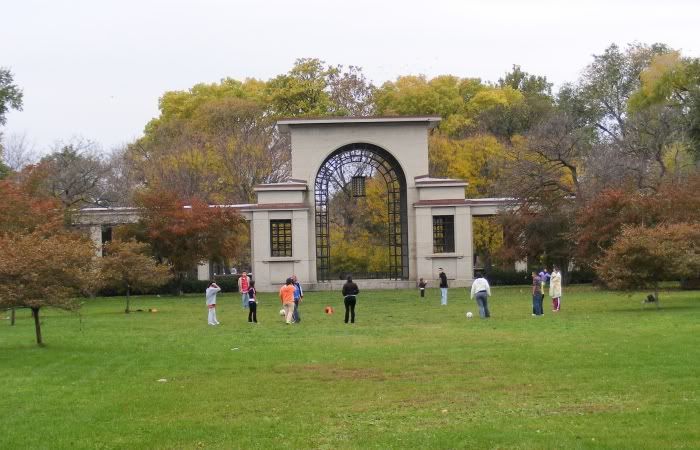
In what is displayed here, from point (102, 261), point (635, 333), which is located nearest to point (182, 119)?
point (102, 261)

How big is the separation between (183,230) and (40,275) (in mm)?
30344

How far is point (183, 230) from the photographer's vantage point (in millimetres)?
54500

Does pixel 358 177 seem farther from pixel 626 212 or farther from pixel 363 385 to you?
pixel 363 385

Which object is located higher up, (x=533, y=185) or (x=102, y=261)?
(x=533, y=185)

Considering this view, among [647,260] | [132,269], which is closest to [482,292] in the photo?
[647,260]

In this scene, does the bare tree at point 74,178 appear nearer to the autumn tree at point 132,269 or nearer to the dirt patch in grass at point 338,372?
the autumn tree at point 132,269

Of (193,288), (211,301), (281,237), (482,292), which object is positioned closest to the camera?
(482,292)

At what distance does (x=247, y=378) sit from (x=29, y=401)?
374cm

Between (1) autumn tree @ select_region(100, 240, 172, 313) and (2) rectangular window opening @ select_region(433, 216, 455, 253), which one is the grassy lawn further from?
(2) rectangular window opening @ select_region(433, 216, 455, 253)

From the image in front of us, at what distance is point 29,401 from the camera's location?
628 inches

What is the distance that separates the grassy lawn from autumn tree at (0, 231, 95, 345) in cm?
117

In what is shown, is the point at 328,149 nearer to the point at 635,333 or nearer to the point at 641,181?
the point at 641,181

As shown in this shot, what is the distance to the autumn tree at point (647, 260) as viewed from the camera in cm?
3356

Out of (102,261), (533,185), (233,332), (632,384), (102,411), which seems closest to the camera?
(102,411)
